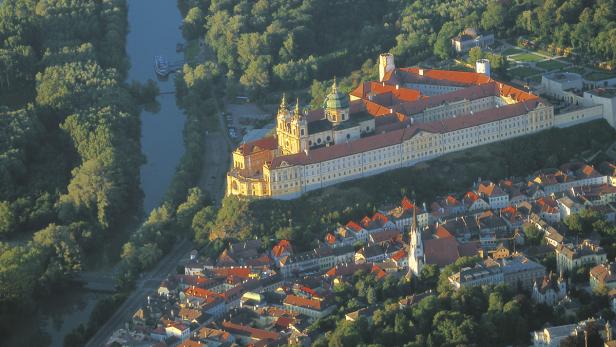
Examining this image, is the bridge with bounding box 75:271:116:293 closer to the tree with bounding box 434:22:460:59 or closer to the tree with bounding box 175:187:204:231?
the tree with bounding box 175:187:204:231

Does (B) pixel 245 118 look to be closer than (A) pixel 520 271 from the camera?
No

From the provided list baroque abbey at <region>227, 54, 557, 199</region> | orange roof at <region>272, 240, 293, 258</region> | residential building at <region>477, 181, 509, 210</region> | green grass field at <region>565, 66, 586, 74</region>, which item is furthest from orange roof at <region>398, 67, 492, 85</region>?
orange roof at <region>272, 240, 293, 258</region>

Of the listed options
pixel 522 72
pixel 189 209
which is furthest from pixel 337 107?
pixel 522 72

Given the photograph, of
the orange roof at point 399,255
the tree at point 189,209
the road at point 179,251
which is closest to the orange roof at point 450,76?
the road at point 179,251

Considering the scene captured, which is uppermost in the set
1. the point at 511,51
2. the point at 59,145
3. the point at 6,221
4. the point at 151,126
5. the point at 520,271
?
the point at 511,51

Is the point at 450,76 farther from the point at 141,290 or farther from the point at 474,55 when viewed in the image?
the point at 141,290

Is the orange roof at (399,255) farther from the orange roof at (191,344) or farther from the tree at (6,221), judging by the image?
the tree at (6,221)

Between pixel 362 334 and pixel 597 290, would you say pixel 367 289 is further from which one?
pixel 597 290
